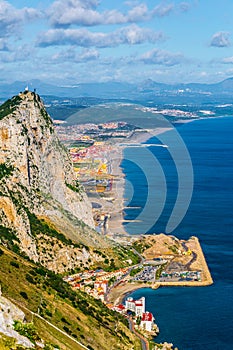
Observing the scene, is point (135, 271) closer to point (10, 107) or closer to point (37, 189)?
point (37, 189)

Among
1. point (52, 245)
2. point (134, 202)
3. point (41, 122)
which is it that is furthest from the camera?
point (134, 202)

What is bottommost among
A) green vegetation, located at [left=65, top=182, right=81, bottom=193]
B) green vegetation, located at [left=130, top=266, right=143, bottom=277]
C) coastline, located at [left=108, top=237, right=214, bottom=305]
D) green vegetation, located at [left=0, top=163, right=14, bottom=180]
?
coastline, located at [left=108, top=237, right=214, bottom=305]

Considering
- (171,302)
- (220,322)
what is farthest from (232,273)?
(220,322)

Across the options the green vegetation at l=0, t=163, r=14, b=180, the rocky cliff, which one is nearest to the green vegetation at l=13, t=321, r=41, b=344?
the rocky cliff

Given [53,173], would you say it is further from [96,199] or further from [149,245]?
[96,199]

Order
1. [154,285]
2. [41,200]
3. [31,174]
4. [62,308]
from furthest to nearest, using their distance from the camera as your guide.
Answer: [31,174]
[154,285]
[41,200]
[62,308]

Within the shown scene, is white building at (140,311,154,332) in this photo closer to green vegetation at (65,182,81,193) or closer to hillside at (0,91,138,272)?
hillside at (0,91,138,272)

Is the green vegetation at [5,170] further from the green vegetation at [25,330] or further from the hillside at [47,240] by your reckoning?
the green vegetation at [25,330]

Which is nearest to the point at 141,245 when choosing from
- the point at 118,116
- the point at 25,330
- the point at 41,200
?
the point at 41,200
